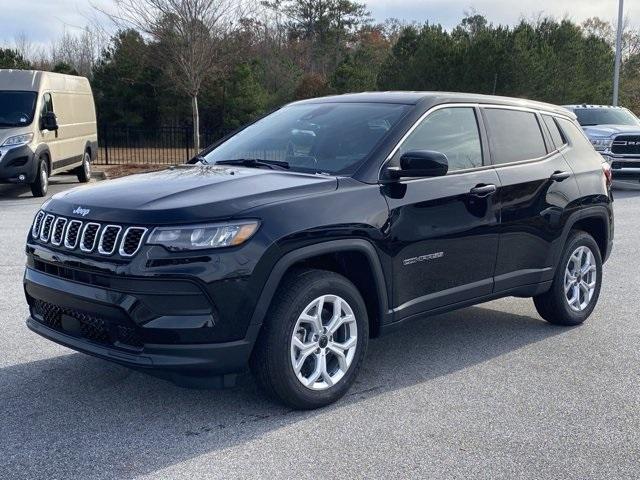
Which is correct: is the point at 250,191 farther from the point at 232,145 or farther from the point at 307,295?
the point at 232,145

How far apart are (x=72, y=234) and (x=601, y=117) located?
16774 mm

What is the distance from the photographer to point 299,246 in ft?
13.6

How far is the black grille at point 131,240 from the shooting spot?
3869 millimetres

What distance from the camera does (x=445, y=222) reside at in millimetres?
4949

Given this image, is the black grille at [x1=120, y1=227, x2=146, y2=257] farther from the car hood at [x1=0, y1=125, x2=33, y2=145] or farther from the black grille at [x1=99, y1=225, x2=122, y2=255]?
the car hood at [x1=0, y1=125, x2=33, y2=145]

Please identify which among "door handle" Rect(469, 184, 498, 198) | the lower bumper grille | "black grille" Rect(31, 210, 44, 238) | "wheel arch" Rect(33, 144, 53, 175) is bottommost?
the lower bumper grille

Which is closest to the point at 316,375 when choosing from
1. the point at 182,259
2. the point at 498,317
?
the point at 182,259

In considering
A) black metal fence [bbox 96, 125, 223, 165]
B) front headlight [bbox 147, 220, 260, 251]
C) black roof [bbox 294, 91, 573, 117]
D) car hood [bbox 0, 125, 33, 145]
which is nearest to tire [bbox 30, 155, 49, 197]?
car hood [bbox 0, 125, 33, 145]

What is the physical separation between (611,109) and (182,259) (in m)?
17.4

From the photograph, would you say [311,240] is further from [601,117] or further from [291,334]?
[601,117]

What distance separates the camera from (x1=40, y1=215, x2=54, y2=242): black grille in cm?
436

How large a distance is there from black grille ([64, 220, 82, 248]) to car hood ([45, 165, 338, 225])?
4cm

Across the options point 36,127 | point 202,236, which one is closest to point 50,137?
point 36,127

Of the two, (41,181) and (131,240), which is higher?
(131,240)
